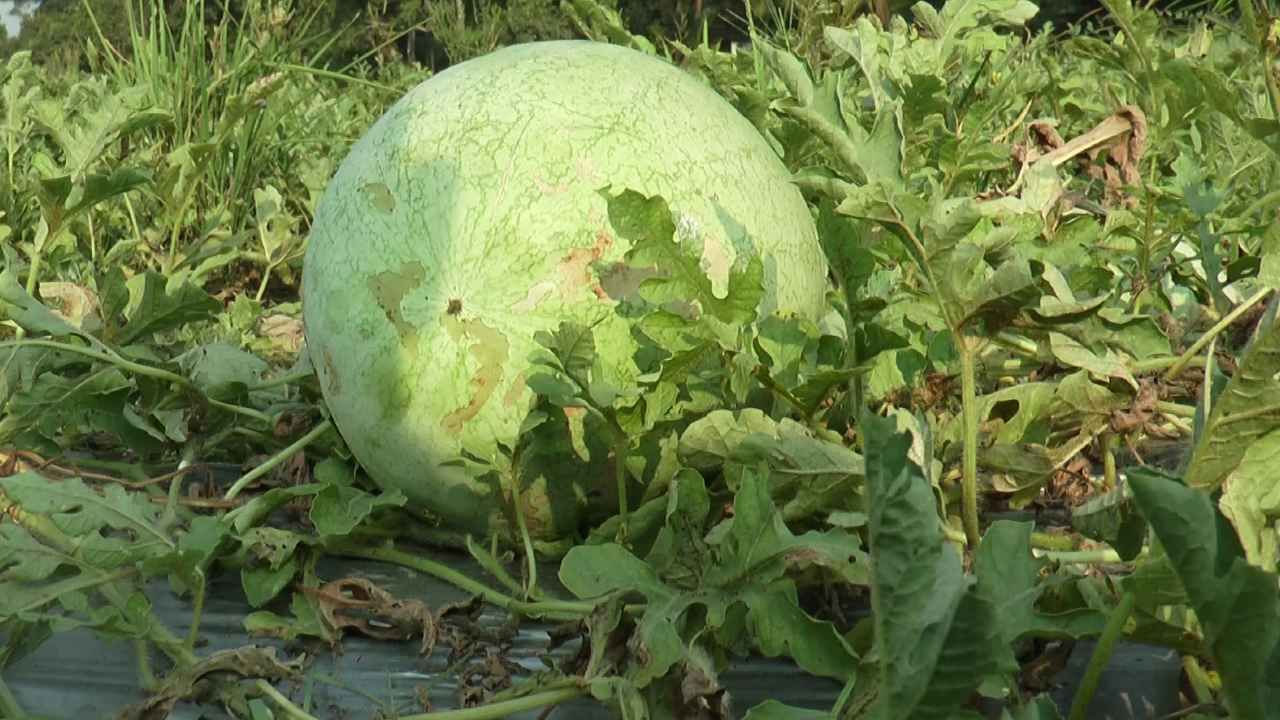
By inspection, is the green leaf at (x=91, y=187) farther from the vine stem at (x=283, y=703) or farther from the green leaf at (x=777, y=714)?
the green leaf at (x=777, y=714)

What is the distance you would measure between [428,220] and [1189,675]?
1.12 m

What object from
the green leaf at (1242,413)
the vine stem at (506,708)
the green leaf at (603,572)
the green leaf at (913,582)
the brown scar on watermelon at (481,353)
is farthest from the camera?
the brown scar on watermelon at (481,353)

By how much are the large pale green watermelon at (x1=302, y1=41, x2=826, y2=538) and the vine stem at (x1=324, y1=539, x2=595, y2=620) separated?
102mm

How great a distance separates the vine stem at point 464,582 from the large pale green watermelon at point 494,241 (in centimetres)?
10

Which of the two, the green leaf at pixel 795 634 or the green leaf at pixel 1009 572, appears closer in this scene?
the green leaf at pixel 1009 572

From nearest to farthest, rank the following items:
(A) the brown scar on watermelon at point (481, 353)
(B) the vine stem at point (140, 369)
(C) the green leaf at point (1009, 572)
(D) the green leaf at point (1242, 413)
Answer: (C) the green leaf at point (1009, 572) < (D) the green leaf at point (1242, 413) < (A) the brown scar on watermelon at point (481, 353) < (B) the vine stem at point (140, 369)

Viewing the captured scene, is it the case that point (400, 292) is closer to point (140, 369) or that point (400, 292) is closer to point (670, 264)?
point (670, 264)

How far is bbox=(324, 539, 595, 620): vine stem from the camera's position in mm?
1575

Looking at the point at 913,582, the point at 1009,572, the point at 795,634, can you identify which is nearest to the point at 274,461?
the point at 795,634

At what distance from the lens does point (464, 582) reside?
5.66 feet

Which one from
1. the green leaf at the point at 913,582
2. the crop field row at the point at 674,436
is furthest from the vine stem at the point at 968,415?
the green leaf at the point at 913,582

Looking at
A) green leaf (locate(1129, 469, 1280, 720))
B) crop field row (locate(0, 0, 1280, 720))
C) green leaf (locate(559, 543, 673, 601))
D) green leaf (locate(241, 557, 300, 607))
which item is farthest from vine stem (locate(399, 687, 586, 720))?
green leaf (locate(1129, 469, 1280, 720))

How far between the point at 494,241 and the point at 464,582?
46 centimetres

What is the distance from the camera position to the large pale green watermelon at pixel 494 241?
180 cm
